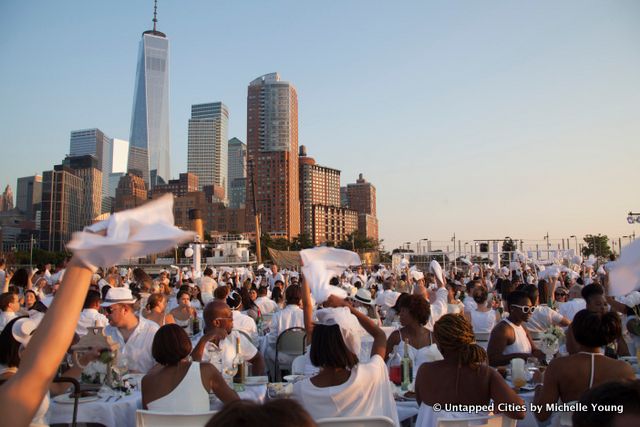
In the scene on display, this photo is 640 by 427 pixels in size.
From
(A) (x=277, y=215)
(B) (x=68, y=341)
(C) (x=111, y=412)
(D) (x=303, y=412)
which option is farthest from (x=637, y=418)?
(A) (x=277, y=215)

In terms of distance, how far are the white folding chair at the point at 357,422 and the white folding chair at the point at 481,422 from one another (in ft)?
1.35

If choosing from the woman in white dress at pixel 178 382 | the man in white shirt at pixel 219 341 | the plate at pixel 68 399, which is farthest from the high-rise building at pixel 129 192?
the woman in white dress at pixel 178 382

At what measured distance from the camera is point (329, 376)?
3713mm

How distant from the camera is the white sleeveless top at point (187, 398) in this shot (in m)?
3.98

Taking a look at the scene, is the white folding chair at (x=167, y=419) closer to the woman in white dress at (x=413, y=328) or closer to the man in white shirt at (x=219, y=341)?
the man in white shirt at (x=219, y=341)

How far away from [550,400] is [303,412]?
3287 mm

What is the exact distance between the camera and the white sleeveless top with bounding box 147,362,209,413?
3977 millimetres

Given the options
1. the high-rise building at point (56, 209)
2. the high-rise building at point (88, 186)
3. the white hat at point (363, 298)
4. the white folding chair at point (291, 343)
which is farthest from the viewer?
the high-rise building at point (88, 186)

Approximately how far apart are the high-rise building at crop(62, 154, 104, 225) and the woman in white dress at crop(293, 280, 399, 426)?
6312 inches

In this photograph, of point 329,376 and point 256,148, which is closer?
point 329,376

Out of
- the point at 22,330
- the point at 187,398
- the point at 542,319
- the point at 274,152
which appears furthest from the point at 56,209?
the point at 187,398

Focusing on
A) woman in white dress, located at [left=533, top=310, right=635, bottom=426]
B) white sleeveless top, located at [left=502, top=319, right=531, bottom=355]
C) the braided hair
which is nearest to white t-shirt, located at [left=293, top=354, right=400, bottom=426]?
the braided hair

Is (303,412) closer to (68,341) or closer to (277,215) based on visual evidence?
(68,341)

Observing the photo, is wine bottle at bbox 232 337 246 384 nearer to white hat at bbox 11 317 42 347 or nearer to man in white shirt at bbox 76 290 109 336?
white hat at bbox 11 317 42 347
